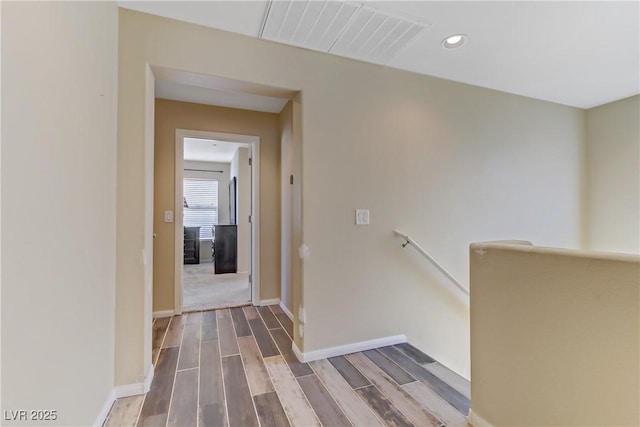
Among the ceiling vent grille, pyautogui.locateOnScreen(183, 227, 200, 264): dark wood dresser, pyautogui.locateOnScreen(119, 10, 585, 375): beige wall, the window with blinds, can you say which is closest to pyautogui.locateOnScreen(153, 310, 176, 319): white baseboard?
pyautogui.locateOnScreen(119, 10, 585, 375): beige wall

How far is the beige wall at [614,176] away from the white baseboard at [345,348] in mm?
3187

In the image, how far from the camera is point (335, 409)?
163 centimetres

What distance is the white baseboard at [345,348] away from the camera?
2195 millimetres

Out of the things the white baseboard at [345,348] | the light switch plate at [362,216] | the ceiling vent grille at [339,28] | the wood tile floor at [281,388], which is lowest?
the wood tile floor at [281,388]

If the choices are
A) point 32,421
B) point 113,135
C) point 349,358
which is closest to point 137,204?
point 113,135

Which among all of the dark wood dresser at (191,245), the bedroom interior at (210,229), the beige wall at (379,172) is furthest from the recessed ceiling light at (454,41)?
the dark wood dresser at (191,245)

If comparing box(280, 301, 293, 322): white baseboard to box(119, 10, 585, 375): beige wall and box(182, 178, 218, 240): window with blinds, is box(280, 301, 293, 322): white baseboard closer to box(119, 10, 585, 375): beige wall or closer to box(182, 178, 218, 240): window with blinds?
box(119, 10, 585, 375): beige wall

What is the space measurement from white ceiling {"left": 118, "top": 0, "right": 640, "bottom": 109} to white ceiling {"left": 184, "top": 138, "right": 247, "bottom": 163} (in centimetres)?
297

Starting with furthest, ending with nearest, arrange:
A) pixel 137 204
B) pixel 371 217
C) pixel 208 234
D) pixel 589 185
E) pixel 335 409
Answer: pixel 208 234 → pixel 589 185 → pixel 371 217 → pixel 137 204 → pixel 335 409

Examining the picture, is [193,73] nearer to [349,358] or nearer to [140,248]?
[140,248]

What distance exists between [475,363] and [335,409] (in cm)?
82

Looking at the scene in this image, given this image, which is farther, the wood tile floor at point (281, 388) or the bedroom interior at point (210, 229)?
the bedroom interior at point (210, 229)

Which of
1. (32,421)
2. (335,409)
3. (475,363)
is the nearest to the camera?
(32,421)

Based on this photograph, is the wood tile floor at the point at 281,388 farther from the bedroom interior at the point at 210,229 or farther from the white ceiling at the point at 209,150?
the white ceiling at the point at 209,150
